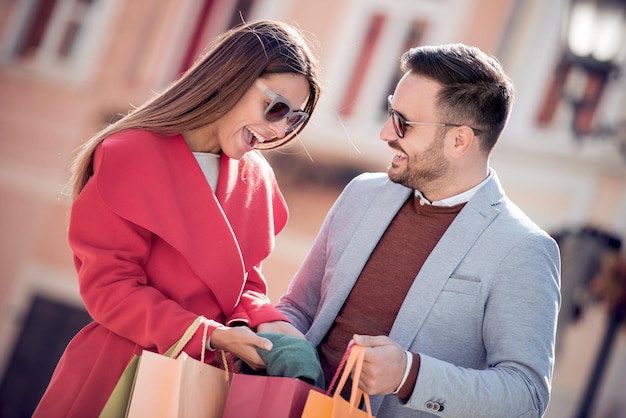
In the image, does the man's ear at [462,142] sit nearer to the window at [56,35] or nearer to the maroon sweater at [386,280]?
the maroon sweater at [386,280]

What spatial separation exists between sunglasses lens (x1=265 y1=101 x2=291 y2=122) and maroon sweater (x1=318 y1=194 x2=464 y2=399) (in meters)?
0.57

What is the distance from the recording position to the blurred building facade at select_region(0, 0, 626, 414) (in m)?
9.88

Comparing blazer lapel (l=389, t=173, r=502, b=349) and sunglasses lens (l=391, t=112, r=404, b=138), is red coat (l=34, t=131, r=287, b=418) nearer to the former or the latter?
blazer lapel (l=389, t=173, r=502, b=349)

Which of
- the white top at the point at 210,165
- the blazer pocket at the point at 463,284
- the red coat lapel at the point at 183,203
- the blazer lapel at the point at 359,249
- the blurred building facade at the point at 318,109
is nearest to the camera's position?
the red coat lapel at the point at 183,203

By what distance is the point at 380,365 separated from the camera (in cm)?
279

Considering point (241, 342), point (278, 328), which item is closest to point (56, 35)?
point (278, 328)

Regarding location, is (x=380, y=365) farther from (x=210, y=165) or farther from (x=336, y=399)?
(x=210, y=165)

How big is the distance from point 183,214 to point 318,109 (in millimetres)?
7999

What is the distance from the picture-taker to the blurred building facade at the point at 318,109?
9875mm

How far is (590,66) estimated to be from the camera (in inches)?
211

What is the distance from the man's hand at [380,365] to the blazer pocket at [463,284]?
384 mm

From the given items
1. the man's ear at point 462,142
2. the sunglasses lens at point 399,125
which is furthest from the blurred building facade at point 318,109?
the sunglasses lens at point 399,125

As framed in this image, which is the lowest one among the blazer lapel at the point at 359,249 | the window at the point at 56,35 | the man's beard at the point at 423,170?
the window at the point at 56,35

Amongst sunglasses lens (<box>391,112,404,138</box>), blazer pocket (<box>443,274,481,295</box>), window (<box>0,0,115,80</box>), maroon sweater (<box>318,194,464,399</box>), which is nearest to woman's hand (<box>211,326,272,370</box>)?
maroon sweater (<box>318,194,464,399</box>)
